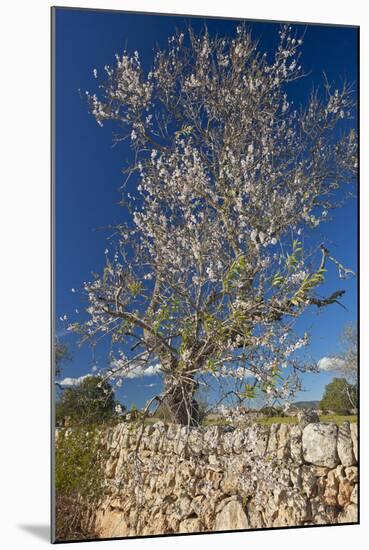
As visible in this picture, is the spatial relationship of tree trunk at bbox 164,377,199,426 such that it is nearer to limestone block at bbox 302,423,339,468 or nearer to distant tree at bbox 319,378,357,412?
limestone block at bbox 302,423,339,468

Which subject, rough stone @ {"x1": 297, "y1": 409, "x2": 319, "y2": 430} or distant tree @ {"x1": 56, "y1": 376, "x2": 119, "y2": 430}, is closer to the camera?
distant tree @ {"x1": 56, "y1": 376, "x2": 119, "y2": 430}

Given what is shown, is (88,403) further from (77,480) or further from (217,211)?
(217,211)

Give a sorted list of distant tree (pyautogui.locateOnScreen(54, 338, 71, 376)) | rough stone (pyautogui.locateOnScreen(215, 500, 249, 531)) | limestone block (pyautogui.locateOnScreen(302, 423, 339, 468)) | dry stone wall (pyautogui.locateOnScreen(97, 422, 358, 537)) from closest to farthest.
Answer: distant tree (pyautogui.locateOnScreen(54, 338, 71, 376)) → dry stone wall (pyautogui.locateOnScreen(97, 422, 358, 537)) → rough stone (pyautogui.locateOnScreen(215, 500, 249, 531)) → limestone block (pyautogui.locateOnScreen(302, 423, 339, 468))

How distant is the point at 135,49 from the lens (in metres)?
4.88

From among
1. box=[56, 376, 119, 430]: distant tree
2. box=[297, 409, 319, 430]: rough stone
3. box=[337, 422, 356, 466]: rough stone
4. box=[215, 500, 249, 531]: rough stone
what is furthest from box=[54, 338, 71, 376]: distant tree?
box=[337, 422, 356, 466]: rough stone

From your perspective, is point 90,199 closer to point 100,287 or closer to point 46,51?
point 100,287

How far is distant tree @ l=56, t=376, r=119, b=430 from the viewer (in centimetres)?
471

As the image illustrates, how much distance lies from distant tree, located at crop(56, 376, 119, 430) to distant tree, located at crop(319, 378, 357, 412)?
1.33 metres

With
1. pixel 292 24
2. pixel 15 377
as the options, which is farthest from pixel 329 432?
pixel 292 24

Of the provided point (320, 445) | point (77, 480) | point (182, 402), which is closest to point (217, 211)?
point (182, 402)

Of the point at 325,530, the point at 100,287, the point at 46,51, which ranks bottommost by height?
the point at 325,530

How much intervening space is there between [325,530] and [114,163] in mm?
2592

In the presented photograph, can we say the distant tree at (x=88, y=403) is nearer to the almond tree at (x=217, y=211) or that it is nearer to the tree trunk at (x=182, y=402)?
the almond tree at (x=217, y=211)

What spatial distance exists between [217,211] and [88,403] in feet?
4.61
